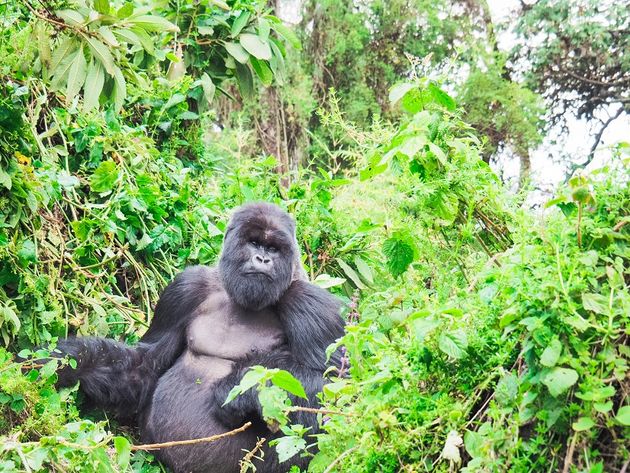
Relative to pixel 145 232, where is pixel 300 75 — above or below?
above

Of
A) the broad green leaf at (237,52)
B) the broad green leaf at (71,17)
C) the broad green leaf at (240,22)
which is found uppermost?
the broad green leaf at (240,22)

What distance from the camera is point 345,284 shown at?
5.27 m

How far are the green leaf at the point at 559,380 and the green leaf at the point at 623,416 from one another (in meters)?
0.11

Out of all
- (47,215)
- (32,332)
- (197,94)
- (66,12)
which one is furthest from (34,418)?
(197,94)

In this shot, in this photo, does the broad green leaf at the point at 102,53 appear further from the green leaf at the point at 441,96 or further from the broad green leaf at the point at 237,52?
the broad green leaf at the point at 237,52

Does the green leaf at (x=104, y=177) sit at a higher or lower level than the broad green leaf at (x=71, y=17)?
lower

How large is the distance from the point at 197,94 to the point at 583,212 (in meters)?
4.43

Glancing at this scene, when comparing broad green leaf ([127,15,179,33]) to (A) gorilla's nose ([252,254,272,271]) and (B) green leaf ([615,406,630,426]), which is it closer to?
(A) gorilla's nose ([252,254,272,271])

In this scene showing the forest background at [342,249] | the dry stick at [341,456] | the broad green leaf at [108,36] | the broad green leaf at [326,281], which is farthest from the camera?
the broad green leaf at [326,281]

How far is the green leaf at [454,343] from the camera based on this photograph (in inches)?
81.9

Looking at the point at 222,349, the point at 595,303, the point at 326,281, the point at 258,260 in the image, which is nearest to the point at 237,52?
the point at 326,281

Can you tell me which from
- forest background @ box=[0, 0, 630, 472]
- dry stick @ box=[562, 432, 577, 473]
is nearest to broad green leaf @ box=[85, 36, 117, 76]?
forest background @ box=[0, 0, 630, 472]

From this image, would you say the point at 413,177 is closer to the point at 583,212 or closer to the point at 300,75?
the point at 583,212

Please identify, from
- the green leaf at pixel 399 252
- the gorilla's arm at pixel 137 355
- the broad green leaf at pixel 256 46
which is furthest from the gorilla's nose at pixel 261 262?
the broad green leaf at pixel 256 46
